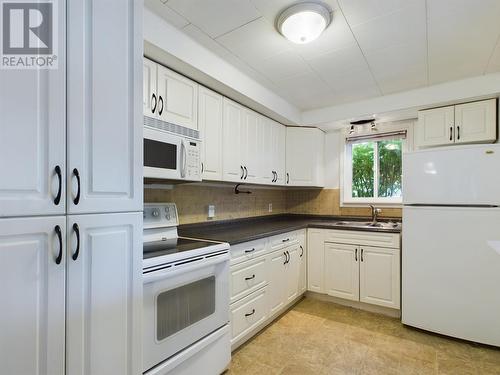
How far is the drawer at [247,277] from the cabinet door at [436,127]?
2.10 meters

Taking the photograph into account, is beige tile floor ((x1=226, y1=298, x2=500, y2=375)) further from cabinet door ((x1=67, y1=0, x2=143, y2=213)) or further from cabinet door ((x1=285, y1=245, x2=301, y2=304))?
cabinet door ((x1=67, y1=0, x2=143, y2=213))

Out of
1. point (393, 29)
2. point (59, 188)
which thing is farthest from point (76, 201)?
point (393, 29)

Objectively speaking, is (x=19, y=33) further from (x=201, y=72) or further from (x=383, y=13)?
(x=383, y=13)

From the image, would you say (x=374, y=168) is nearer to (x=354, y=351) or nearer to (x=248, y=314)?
(x=354, y=351)

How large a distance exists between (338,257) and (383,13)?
2293mm

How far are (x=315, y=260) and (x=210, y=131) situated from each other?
6.31ft

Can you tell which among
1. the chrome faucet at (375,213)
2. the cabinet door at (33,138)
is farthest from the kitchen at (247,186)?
the chrome faucet at (375,213)

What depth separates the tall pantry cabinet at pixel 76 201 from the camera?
86cm

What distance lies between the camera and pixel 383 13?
1.63 meters

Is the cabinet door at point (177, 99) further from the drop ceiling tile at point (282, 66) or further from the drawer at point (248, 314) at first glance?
the drawer at point (248, 314)

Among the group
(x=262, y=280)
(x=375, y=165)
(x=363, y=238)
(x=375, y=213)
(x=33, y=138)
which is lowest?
(x=262, y=280)

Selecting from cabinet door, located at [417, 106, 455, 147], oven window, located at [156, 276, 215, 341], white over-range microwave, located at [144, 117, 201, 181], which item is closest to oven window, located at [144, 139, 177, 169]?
white over-range microwave, located at [144, 117, 201, 181]

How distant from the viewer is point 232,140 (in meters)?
2.52

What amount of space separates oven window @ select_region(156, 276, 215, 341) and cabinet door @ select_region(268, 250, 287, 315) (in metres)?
0.85
